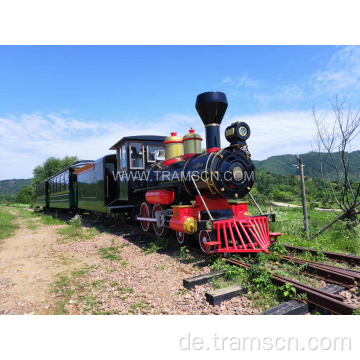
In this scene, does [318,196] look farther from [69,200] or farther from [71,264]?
[71,264]

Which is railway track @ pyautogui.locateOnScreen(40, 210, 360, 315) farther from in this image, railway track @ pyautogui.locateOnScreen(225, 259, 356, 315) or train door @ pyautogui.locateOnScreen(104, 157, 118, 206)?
train door @ pyautogui.locateOnScreen(104, 157, 118, 206)

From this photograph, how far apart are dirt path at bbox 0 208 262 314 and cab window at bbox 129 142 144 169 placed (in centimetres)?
244

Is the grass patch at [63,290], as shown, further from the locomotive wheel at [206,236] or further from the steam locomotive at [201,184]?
the locomotive wheel at [206,236]

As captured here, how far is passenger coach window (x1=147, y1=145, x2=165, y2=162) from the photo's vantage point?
8320mm

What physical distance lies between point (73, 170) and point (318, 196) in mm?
26386

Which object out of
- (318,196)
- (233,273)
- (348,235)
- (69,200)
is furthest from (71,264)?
(318,196)

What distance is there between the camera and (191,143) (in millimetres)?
6215

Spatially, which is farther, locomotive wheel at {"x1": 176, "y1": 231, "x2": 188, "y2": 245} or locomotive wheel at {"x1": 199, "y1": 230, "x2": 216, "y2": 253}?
locomotive wheel at {"x1": 176, "y1": 231, "x2": 188, "y2": 245}

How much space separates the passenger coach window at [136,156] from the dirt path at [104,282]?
2438 millimetres

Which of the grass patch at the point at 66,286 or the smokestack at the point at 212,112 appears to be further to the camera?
the smokestack at the point at 212,112

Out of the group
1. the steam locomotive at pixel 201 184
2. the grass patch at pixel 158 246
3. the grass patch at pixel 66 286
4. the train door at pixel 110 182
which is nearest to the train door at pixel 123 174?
the steam locomotive at pixel 201 184

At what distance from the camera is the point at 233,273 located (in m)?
3.98

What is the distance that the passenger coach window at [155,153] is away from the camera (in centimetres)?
832

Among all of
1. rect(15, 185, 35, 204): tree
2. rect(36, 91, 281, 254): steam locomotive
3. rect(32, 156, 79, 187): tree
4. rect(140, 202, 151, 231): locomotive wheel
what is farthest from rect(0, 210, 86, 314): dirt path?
rect(15, 185, 35, 204): tree
